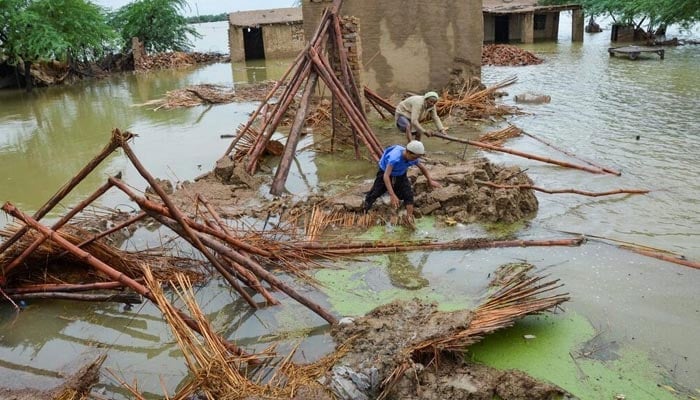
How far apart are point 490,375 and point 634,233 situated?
3270mm

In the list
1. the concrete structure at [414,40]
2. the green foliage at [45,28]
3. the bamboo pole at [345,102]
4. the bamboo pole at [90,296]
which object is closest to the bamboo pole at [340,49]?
the bamboo pole at [345,102]

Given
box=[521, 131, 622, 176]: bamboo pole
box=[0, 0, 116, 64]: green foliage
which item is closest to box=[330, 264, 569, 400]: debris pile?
box=[521, 131, 622, 176]: bamboo pole

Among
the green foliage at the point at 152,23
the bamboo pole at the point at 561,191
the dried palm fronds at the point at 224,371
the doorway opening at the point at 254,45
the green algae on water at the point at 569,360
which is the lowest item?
the green algae on water at the point at 569,360

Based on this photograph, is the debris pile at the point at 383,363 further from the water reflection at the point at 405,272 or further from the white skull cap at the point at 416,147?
the white skull cap at the point at 416,147

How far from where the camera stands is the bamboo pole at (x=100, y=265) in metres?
3.96

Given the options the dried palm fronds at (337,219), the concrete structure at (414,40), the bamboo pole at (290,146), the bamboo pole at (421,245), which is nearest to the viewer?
the bamboo pole at (421,245)

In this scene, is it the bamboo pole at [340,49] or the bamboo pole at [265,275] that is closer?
the bamboo pole at [265,275]

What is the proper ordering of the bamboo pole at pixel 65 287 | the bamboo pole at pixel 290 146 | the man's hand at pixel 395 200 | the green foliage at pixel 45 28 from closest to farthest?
the bamboo pole at pixel 65 287 → the man's hand at pixel 395 200 → the bamboo pole at pixel 290 146 → the green foliage at pixel 45 28

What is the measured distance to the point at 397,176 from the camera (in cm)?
638

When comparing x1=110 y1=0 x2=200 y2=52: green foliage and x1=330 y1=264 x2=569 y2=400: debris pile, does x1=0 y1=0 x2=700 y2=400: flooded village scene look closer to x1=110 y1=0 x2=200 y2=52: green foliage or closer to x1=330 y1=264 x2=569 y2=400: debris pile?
x1=330 y1=264 x2=569 y2=400: debris pile

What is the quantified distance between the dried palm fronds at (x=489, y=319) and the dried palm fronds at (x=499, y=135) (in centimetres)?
537

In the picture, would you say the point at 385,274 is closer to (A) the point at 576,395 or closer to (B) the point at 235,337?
(B) the point at 235,337

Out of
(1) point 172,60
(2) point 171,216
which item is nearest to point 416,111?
(2) point 171,216

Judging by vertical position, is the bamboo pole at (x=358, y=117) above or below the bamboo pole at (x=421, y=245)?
above
